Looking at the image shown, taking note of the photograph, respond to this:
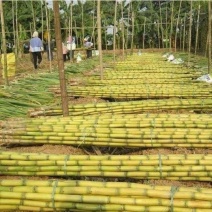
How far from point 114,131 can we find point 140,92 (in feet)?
9.15

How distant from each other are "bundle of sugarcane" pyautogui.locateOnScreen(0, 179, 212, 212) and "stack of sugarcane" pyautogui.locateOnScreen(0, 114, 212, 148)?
1342mm

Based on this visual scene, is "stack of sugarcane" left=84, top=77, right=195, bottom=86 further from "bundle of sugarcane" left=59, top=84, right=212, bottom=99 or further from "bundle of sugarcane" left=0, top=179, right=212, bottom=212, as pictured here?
"bundle of sugarcane" left=0, top=179, right=212, bottom=212

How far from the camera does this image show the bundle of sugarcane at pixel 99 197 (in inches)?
118

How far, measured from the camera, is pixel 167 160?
379 cm

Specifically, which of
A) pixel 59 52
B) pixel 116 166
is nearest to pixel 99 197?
pixel 116 166

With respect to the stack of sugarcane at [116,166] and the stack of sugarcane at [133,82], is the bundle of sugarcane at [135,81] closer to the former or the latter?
the stack of sugarcane at [133,82]

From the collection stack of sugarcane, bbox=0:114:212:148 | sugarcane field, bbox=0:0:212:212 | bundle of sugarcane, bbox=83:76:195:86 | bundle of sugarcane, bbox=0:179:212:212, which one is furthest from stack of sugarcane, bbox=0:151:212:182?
bundle of sugarcane, bbox=83:76:195:86

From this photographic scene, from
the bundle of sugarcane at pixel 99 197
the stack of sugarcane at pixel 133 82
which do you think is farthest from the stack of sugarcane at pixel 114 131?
the stack of sugarcane at pixel 133 82

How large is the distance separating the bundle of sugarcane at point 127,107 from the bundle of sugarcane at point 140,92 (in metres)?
0.82

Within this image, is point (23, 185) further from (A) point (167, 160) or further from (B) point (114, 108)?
(B) point (114, 108)

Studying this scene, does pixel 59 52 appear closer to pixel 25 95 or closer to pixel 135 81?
pixel 25 95

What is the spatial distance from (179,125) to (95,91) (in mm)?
3085

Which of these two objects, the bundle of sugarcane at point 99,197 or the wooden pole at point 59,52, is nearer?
the bundle of sugarcane at point 99,197

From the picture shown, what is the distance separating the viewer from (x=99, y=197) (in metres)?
3.12
